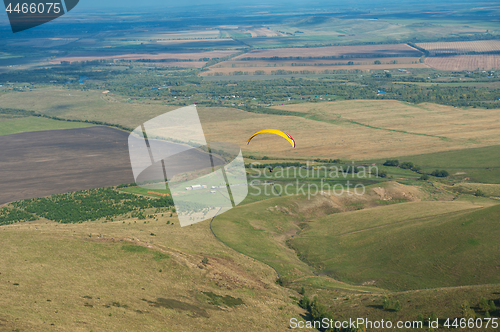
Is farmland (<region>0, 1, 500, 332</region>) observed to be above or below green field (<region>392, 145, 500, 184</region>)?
above

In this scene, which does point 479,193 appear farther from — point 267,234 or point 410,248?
point 267,234

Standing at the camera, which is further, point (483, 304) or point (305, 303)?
point (305, 303)

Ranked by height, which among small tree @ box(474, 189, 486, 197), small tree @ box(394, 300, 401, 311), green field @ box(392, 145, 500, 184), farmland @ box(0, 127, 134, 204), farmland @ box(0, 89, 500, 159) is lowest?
green field @ box(392, 145, 500, 184)

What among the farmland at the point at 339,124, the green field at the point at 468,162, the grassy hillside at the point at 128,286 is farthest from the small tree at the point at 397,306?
the farmland at the point at 339,124

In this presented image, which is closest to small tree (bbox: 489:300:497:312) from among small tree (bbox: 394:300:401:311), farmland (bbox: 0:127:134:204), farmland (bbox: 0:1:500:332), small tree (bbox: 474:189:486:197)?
farmland (bbox: 0:1:500:332)

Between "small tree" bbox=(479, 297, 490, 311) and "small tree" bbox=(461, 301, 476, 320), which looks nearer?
"small tree" bbox=(461, 301, 476, 320)

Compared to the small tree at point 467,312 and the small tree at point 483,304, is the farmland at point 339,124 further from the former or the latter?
the small tree at point 467,312

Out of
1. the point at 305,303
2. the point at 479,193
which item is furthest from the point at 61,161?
the point at 479,193

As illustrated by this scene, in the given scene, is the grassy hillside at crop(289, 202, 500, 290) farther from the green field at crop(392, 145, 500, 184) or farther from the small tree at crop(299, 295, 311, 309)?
the green field at crop(392, 145, 500, 184)

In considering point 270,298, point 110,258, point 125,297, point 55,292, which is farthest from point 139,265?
point 270,298
